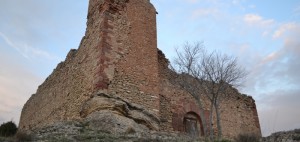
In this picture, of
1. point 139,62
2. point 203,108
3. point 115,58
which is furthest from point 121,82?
point 203,108

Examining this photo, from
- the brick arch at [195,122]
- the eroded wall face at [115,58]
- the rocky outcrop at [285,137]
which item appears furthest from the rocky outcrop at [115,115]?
the rocky outcrop at [285,137]

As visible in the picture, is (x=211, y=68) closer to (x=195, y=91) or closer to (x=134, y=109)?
(x=195, y=91)

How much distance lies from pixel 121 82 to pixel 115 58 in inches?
31.1

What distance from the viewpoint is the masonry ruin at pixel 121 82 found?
9570mm

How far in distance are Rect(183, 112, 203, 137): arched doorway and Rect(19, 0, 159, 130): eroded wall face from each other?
307 centimetres

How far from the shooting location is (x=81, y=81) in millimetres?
11109

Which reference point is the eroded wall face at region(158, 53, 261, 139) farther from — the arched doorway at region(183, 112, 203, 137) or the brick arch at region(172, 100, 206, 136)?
the arched doorway at region(183, 112, 203, 137)

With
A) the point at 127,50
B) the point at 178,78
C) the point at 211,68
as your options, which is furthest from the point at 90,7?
the point at 211,68

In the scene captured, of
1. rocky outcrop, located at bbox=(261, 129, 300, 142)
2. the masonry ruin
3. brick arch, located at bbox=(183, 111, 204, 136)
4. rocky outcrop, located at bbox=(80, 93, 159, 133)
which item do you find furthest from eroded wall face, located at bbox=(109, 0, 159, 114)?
rocky outcrop, located at bbox=(261, 129, 300, 142)

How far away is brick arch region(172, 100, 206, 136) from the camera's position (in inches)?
491

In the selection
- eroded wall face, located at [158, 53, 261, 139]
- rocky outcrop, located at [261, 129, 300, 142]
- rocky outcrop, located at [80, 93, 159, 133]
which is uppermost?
eroded wall face, located at [158, 53, 261, 139]

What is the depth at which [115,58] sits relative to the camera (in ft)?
33.5

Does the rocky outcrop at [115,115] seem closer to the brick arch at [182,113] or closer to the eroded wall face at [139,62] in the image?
the eroded wall face at [139,62]

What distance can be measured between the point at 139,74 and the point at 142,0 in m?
3.02
